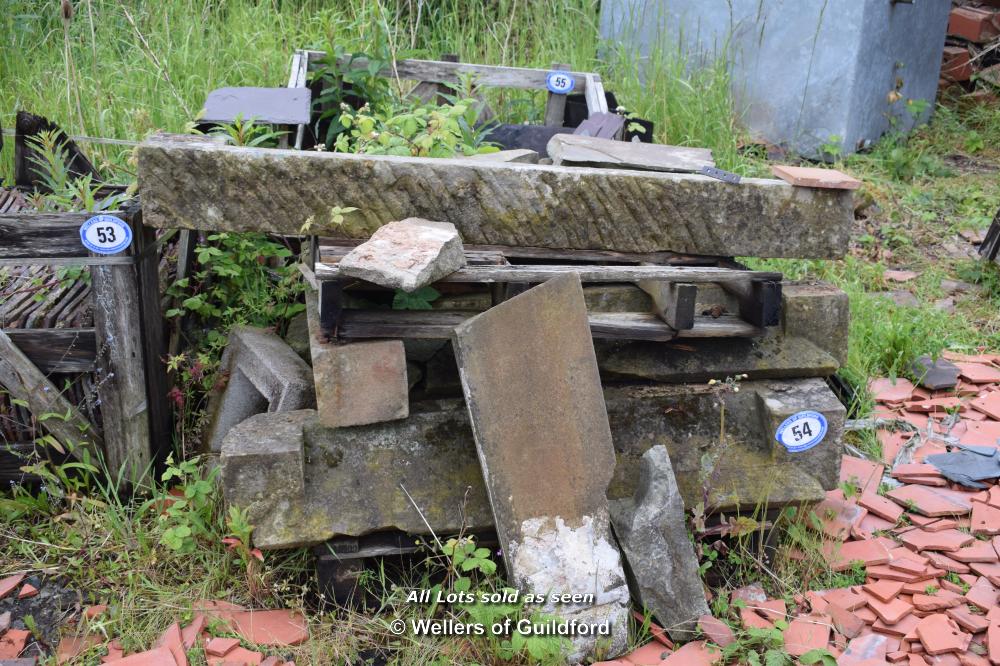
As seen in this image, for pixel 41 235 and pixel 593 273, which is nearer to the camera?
pixel 593 273

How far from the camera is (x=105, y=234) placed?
3043mm

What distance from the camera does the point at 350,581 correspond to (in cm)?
277

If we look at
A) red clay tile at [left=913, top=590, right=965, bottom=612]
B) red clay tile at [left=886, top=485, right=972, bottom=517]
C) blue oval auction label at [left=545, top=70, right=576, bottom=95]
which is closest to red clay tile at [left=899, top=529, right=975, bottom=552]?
red clay tile at [left=886, top=485, right=972, bottom=517]

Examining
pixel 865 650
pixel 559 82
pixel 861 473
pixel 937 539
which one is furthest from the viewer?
pixel 559 82

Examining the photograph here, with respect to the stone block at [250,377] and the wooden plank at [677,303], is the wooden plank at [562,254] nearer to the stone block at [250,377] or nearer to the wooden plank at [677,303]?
the wooden plank at [677,303]

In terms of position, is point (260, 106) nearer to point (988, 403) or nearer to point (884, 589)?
point (884, 589)

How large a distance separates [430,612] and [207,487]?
938mm

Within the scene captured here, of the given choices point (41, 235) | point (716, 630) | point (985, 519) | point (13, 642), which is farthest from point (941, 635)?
point (41, 235)

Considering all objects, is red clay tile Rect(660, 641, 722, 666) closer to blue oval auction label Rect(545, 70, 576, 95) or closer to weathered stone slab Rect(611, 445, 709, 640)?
weathered stone slab Rect(611, 445, 709, 640)

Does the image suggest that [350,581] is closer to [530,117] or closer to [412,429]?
[412,429]

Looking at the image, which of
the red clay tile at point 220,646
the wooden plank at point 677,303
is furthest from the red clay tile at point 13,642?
the wooden plank at point 677,303

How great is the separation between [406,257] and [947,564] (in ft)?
7.50

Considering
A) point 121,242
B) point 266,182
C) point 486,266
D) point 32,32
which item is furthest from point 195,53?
point 486,266

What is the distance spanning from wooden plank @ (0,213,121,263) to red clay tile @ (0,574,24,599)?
1.13m
